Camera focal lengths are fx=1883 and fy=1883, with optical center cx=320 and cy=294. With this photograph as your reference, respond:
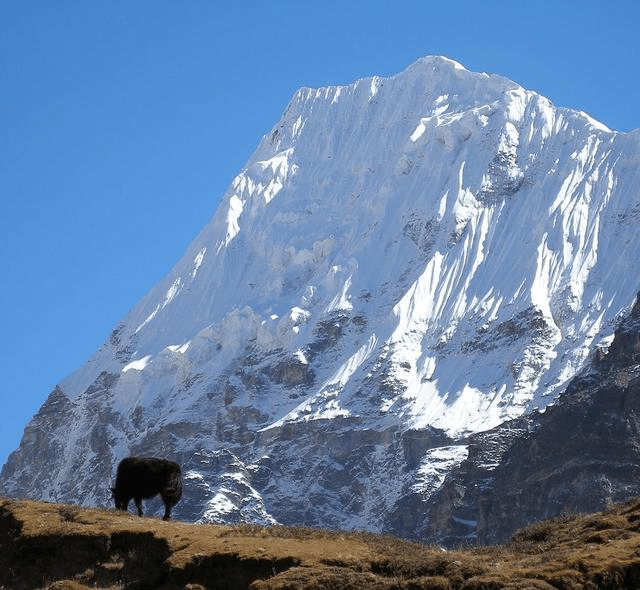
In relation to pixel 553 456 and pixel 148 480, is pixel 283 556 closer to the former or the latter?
pixel 148 480

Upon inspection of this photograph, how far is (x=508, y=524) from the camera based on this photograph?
182000 mm

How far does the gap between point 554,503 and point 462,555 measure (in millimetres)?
153144

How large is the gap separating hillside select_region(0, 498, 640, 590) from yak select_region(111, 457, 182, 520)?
74.5 inches

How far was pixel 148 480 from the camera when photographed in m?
35.7

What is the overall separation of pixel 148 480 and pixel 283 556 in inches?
331

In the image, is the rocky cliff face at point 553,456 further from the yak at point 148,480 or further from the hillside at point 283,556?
the hillside at point 283,556

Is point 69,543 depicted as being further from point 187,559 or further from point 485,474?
point 485,474

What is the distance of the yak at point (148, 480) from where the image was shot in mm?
35562

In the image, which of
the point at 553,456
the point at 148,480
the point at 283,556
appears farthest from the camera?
the point at 553,456

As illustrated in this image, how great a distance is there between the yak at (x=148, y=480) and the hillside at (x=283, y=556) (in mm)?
1893

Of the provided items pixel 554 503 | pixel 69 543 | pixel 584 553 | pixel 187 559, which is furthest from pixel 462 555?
pixel 554 503

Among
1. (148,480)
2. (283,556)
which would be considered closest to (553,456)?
(148,480)

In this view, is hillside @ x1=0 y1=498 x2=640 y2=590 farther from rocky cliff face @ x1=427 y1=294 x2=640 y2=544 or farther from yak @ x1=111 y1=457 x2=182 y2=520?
rocky cliff face @ x1=427 y1=294 x2=640 y2=544

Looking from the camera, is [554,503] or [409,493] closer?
[554,503]
